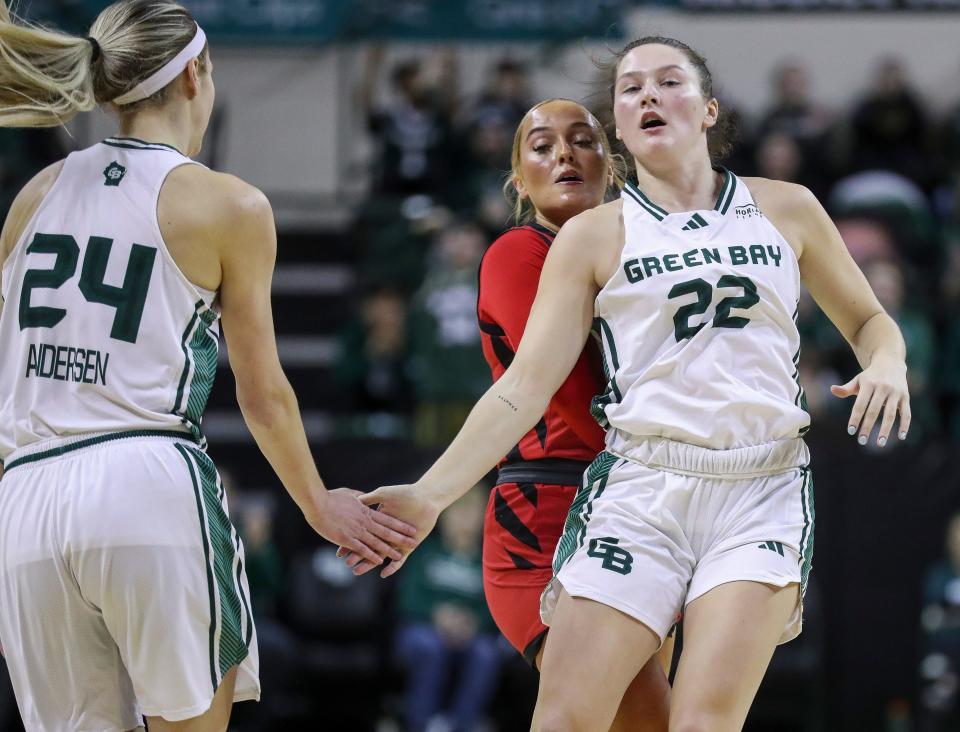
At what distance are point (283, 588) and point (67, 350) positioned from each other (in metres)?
6.39

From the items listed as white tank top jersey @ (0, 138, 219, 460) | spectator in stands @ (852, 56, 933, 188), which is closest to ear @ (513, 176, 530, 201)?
white tank top jersey @ (0, 138, 219, 460)

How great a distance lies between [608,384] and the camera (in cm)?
369

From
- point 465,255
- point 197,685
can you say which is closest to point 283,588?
point 465,255

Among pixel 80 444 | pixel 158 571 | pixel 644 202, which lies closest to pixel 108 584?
pixel 158 571

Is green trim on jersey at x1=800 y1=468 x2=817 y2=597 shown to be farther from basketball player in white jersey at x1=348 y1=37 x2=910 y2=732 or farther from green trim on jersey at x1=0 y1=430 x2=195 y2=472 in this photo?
green trim on jersey at x1=0 y1=430 x2=195 y2=472

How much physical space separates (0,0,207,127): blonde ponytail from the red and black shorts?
147 centimetres

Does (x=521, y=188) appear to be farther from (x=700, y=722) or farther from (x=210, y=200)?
(x=700, y=722)

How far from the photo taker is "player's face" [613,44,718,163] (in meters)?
3.75

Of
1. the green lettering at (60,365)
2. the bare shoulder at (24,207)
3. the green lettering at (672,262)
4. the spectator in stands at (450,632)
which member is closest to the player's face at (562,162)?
the green lettering at (672,262)

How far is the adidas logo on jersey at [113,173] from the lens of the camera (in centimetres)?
344

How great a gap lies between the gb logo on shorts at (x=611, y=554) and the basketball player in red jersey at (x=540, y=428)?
0.42m

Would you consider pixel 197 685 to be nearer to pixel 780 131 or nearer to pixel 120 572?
pixel 120 572

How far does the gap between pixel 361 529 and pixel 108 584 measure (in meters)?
0.84

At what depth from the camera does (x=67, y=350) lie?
332cm
